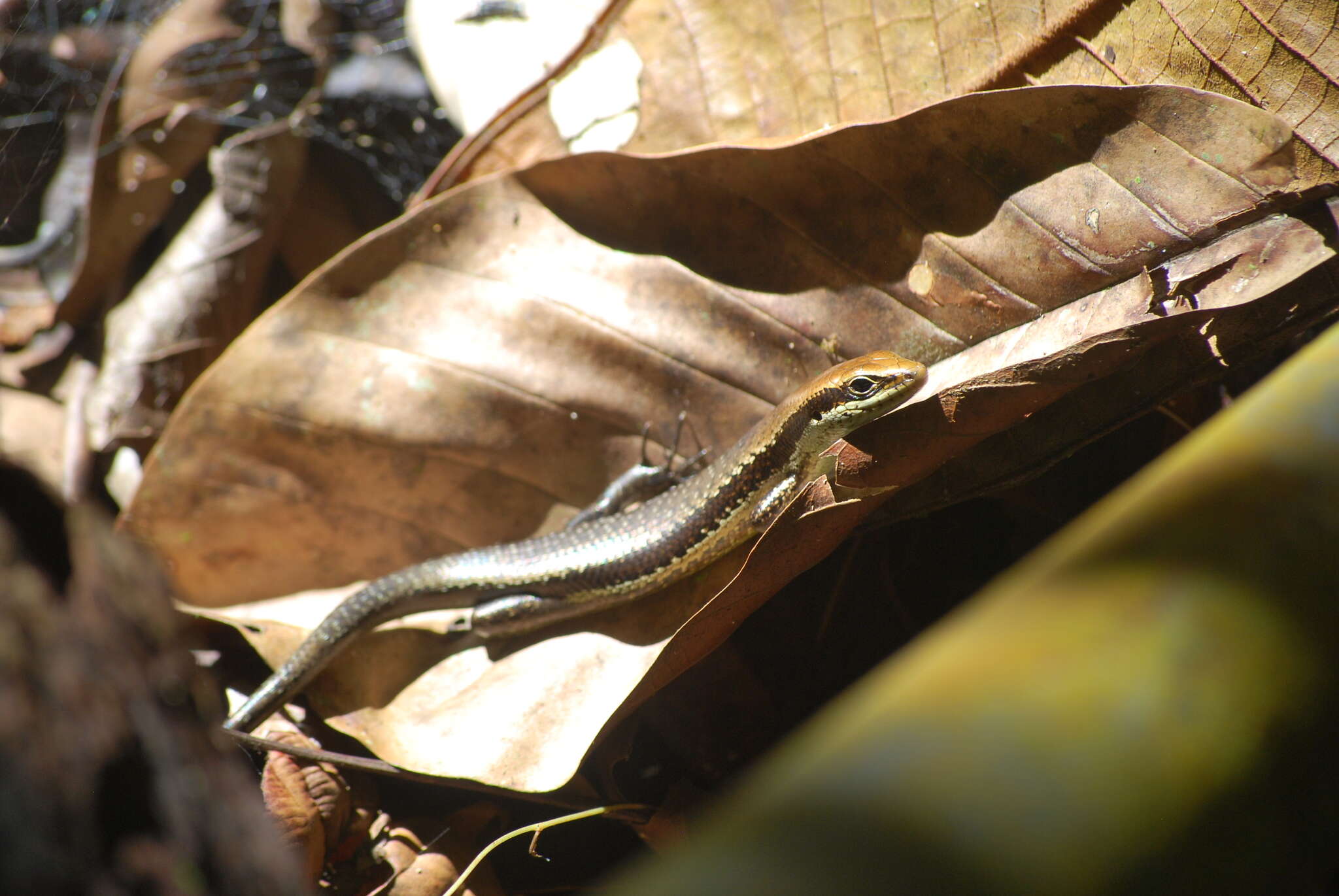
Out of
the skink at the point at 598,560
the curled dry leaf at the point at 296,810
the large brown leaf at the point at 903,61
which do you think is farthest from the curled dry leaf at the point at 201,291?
the curled dry leaf at the point at 296,810

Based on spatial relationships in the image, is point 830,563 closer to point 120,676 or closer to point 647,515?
point 647,515

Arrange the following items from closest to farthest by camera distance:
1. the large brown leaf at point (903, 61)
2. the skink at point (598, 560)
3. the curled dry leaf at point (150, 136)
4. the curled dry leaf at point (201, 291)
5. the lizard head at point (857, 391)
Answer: the large brown leaf at point (903, 61)
the lizard head at point (857, 391)
the skink at point (598, 560)
the curled dry leaf at point (201, 291)
the curled dry leaf at point (150, 136)

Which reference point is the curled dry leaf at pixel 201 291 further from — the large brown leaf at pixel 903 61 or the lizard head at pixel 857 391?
the lizard head at pixel 857 391

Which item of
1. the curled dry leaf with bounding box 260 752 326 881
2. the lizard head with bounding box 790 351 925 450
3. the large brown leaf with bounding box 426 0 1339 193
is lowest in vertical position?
the curled dry leaf with bounding box 260 752 326 881

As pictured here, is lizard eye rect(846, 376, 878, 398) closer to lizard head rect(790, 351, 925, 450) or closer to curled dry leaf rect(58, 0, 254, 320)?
lizard head rect(790, 351, 925, 450)

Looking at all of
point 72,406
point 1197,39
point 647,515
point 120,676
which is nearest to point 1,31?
point 72,406

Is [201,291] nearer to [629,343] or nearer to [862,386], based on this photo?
[629,343]

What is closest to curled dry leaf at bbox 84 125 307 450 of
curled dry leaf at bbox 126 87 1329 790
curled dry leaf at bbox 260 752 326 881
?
curled dry leaf at bbox 126 87 1329 790
